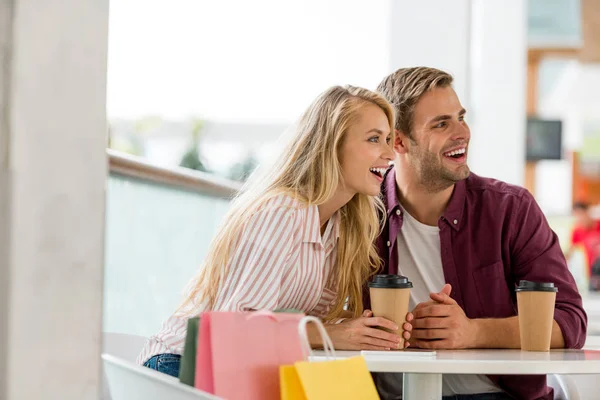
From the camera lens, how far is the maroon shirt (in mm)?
1969

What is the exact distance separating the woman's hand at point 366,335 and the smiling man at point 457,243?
0.45 ft

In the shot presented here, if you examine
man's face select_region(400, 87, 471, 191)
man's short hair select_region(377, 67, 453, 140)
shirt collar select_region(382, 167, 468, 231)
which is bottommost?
shirt collar select_region(382, 167, 468, 231)

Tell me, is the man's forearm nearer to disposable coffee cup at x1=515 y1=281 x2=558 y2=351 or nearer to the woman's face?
disposable coffee cup at x1=515 y1=281 x2=558 y2=351

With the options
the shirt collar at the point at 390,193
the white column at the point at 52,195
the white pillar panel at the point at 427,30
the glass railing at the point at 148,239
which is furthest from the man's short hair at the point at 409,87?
the white pillar panel at the point at 427,30

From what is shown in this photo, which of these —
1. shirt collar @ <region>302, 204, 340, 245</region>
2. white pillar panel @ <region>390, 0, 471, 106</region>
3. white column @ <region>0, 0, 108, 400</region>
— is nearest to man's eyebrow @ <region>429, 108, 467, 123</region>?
shirt collar @ <region>302, 204, 340, 245</region>

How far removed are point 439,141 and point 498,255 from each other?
0.35 meters

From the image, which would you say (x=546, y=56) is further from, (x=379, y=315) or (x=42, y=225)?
(x=42, y=225)

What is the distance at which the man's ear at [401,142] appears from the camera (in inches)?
91.4

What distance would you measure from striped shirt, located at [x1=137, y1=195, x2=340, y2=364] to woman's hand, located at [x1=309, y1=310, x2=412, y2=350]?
0.15 metres

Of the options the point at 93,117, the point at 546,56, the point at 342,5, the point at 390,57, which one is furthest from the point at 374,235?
the point at 342,5

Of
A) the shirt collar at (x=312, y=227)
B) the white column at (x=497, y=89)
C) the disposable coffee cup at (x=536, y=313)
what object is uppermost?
the white column at (x=497, y=89)

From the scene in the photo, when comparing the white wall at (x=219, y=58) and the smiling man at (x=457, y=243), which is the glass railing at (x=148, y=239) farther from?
the white wall at (x=219, y=58)

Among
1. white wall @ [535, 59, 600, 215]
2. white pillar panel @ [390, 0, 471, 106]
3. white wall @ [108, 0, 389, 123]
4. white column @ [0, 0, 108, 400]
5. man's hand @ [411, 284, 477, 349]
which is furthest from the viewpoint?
white wall @ [108, 0, 389, 123]

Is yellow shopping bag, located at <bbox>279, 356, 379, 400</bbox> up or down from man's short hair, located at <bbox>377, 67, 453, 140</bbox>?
down
